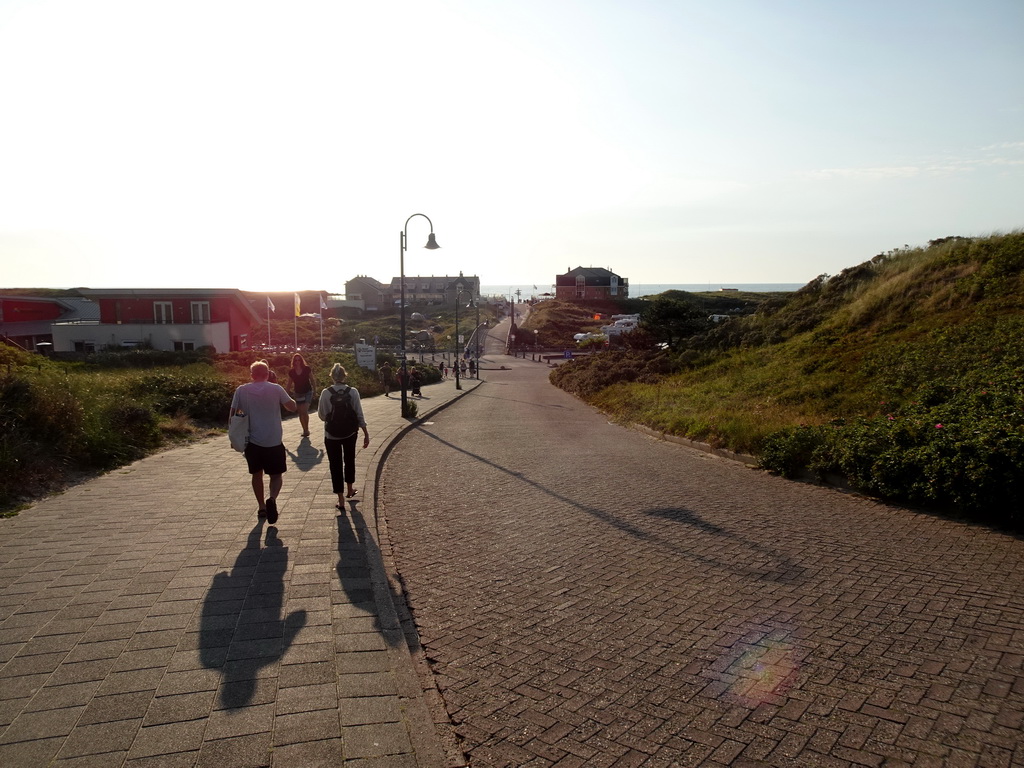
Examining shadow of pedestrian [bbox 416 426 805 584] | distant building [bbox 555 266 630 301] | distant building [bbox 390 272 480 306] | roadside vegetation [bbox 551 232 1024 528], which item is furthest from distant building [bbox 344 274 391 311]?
shadow of pedestrian [bbox 416 426 805 584]

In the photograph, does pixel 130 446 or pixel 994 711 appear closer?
pixel 994 711

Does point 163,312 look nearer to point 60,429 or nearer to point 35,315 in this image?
point 35,315

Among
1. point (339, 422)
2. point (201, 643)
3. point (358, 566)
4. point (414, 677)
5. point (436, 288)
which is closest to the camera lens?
point (414, 677)

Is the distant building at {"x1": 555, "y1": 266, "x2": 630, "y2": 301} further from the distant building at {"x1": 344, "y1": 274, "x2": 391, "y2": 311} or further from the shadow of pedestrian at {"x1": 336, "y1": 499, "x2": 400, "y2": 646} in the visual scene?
the shadow of pedestrian at {"x1": 336, "y1": 499, "x2": 400, "y2": 646}

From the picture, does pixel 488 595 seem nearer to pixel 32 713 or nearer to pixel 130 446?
pixel 32 713

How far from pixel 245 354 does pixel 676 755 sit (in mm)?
30930

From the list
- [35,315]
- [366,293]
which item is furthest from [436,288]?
[35,315]

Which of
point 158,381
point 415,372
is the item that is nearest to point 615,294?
point 415,372

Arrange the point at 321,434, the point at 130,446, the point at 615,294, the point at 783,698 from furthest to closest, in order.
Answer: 1. the point at 615,294
2. the point at 321,434
3. the point at 130,446
4. the point at 783,698

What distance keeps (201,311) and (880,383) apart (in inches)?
1363

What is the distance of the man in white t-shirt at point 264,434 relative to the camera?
7.41m

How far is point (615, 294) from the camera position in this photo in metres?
125

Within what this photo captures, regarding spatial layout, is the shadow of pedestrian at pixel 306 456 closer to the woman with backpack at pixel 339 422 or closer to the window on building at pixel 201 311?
the woman with backpack at pixel 339 422

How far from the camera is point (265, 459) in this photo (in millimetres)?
7484
